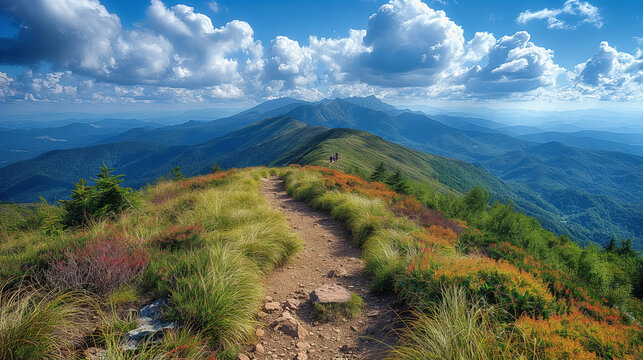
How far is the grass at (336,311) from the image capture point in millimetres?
4957

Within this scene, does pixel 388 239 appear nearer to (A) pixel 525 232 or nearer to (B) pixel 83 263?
(B) pixel 83 263

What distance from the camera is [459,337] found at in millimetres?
3551

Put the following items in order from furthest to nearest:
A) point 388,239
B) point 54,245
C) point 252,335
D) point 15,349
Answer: point 388,239
point 54,245
point 252,335
point 15,349

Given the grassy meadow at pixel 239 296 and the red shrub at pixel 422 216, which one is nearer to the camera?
the grassy meadow at pixel 239 296

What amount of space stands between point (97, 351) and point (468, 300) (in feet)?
18.6

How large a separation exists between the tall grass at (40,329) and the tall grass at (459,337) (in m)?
4.51

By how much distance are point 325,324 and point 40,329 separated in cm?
415

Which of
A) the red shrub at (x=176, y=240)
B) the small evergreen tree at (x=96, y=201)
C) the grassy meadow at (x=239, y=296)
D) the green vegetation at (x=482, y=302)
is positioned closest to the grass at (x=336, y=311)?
the grassy meadow at (x=239, y=296)

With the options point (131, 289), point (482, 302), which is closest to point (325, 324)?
point (482, 302)

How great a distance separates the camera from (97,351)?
326 cm

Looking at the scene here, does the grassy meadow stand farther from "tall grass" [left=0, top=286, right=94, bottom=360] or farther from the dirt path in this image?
the dirt path

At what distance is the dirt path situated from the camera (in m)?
4.22

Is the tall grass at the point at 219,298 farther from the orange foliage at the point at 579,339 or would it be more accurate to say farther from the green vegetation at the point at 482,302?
the orange foliage at the point at 579,339

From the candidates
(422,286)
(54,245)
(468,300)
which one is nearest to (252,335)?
(422,286)
